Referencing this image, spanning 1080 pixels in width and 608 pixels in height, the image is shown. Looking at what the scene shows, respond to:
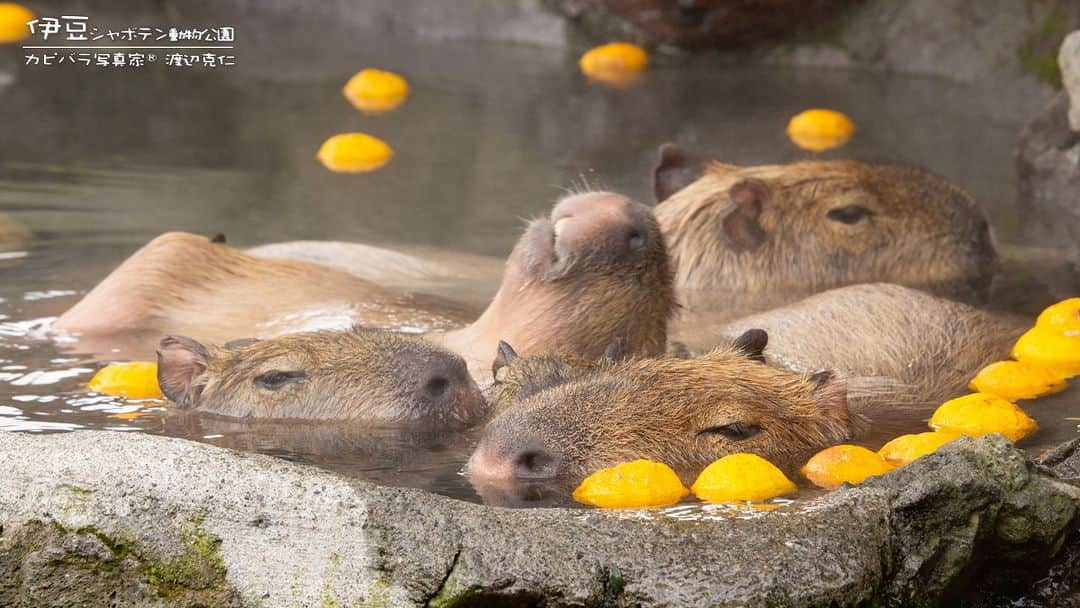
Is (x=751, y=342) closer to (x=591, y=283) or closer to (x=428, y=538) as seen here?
(x=591, y=283)

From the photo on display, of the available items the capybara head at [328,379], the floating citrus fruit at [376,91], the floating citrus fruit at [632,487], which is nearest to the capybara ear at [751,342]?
the capybara head at [328,379]

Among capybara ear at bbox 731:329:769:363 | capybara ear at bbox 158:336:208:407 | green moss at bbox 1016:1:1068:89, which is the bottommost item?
capybara ear at bbox 158:336:208:407

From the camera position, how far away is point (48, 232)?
24.8 ft

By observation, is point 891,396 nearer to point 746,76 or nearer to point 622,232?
point 622,232

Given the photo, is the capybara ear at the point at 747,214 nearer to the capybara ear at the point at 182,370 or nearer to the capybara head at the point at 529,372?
the capybara head at the point at 529,372

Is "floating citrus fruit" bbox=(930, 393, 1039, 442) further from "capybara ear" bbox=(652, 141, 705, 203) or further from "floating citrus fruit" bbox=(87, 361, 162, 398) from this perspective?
"capybara ear" bbox=(652, 141, 705, 203)

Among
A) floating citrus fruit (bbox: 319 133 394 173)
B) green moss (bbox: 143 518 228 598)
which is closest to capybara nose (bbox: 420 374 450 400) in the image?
green moss (bbox: 143 518 228 598)

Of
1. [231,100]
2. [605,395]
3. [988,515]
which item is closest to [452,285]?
[605,395]

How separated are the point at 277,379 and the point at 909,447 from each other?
6.08 feet

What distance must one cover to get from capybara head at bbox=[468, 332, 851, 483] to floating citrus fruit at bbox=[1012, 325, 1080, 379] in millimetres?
1041

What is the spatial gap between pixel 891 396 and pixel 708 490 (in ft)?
4.66

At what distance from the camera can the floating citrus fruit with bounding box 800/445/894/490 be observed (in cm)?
400

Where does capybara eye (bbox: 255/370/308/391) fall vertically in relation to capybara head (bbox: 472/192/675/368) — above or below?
below

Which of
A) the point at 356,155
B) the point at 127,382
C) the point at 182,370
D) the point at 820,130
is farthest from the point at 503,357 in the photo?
the point at 820,130
